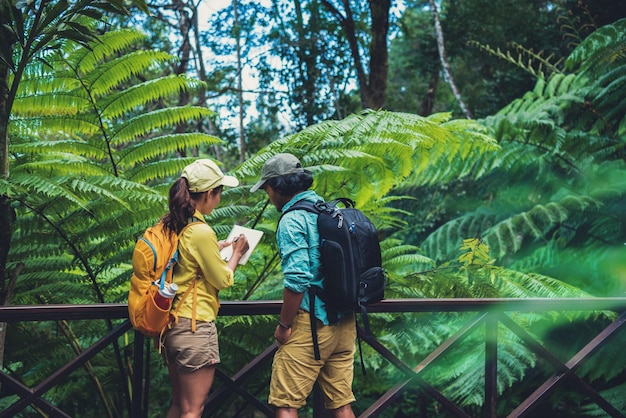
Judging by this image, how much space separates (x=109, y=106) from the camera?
3.60 m

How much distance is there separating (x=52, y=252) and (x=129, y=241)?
1.26ft

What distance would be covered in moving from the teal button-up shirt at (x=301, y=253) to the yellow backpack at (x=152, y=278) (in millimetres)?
328

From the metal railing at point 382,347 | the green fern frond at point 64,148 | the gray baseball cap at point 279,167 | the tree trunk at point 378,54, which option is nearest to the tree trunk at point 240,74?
the tree trunk at point 378,54

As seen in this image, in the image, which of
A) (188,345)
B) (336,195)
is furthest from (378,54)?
(188,345)

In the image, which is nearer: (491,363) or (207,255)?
(207,255)

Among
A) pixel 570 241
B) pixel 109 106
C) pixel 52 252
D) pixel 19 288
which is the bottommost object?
pixel 570 241

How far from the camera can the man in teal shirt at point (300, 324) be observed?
2.18m

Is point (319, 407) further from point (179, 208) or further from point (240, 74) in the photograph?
point (240, 74)

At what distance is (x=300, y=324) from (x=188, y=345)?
0.39m

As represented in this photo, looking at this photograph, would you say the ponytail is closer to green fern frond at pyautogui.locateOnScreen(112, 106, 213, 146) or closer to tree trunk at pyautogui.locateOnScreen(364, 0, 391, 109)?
green fern frond at pyautogui.locateOnScreen(112, 106, 213, 146)

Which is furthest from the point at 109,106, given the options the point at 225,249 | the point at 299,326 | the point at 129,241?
the point at 299,326

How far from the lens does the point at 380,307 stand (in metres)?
2.74

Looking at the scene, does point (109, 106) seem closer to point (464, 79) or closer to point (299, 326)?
point (299, 326)

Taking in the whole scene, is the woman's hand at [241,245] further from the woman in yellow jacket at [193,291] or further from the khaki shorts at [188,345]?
the khaki shorts at [188,345]
